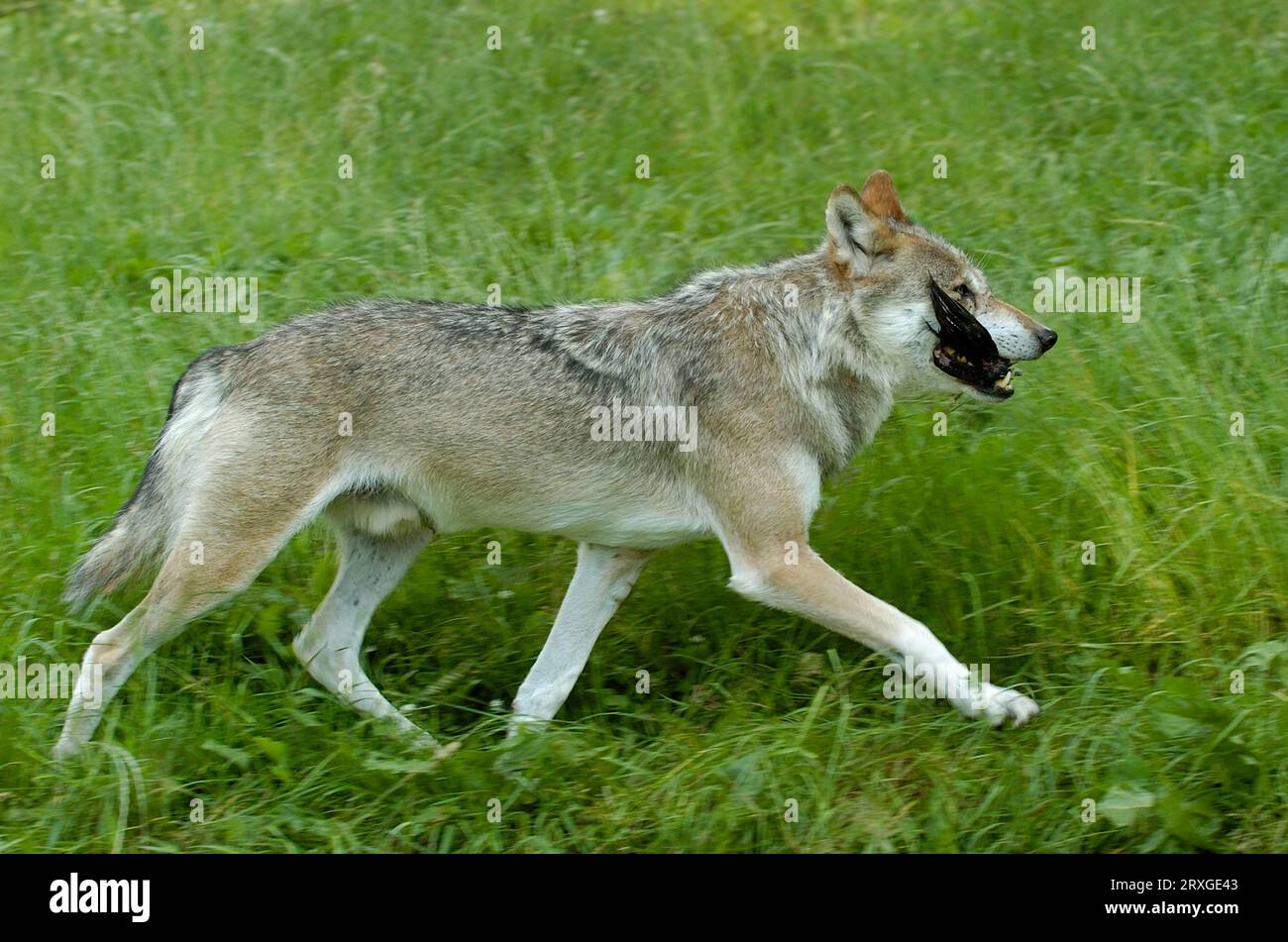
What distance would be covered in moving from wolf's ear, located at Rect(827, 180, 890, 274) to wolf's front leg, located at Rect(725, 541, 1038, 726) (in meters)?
1.21

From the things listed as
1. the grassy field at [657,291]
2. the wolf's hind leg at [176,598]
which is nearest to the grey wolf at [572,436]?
the wolf's hind leg at [176,598]

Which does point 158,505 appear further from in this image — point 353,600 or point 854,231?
point 854,231

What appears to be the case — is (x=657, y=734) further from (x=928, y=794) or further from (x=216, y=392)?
(x=216, y=392)

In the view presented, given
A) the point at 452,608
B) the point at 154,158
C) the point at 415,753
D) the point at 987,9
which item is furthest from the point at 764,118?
the point at 415,753

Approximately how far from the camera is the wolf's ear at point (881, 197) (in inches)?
228

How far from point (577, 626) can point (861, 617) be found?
4.01ft

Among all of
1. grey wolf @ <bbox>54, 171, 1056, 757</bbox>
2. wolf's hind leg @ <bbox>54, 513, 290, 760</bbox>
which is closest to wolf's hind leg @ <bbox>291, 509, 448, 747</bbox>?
grey wolf @ <bbox>54, 171, 1056, 757</bbox>

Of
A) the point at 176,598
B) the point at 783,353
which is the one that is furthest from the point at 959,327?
the point at 176,598

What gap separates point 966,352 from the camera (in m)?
5.70

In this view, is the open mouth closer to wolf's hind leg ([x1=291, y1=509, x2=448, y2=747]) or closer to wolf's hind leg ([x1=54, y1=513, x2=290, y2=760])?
wolf's hind leg ([x1=291, y1=509, x2=448, y2=747])

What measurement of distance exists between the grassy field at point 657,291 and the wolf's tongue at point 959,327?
87 cm

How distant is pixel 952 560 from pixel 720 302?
154cm

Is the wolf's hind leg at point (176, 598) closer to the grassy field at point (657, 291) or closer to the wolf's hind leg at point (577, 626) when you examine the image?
the grassy field at point (657, 291)

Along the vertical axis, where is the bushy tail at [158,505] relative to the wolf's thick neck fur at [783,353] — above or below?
below
